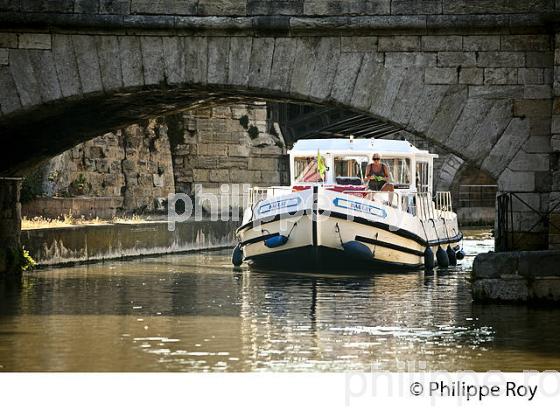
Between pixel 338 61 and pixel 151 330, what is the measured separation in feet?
12.4

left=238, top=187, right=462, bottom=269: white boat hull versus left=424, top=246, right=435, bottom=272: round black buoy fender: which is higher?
left=238, top=187, right=462, bottom=269: white boat hull

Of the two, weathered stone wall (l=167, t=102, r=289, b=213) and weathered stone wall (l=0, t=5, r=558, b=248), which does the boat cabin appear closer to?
weathered stone wall (l=0, t=5, r=558, b=248)

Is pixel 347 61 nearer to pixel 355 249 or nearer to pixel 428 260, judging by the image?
pixel 355 249

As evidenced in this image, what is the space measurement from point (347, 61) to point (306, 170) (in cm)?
786

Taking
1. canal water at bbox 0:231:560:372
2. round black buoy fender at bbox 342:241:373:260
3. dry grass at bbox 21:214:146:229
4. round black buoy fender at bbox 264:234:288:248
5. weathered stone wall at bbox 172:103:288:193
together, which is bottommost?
canal water at bbox 0:231:560:372

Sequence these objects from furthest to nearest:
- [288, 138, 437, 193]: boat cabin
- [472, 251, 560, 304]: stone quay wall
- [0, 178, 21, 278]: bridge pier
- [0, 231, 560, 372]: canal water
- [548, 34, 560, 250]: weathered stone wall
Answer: [288, 138, 437, 193]: boat cabin < [0, 178, 21, 278]: bridge pier < [548, 34, 560, 250]: weathered stone wall < [472, 251, 560, 304]: stone quay wall < [0, 231, 560, 372]: canal water

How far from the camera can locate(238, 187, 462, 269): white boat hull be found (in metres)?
20.9

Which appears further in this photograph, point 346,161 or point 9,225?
point 346,161

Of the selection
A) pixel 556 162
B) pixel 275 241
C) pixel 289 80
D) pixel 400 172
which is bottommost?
pixel 275 241

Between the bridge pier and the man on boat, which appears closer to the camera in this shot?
the bridge pier

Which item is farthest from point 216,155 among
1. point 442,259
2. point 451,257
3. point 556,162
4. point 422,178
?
point 556,162

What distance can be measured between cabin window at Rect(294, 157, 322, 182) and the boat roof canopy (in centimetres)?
16

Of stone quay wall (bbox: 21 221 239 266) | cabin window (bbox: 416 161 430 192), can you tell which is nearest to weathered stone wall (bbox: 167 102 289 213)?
stone quay wall (bbox: 21 221 239 266)

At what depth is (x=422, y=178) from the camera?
2466 cm
